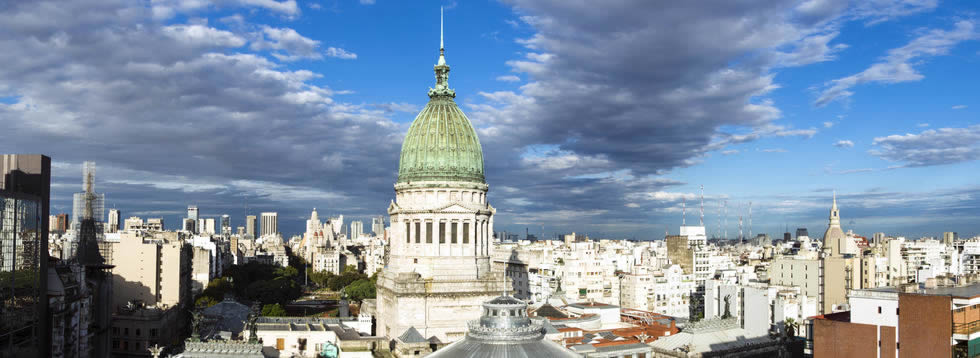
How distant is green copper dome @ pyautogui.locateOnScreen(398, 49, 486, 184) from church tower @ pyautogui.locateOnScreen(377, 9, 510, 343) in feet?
0.27

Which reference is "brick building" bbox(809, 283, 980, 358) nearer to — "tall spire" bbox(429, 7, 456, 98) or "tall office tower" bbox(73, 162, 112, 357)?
"tall spire" bbox(429, 7, 456, 98)

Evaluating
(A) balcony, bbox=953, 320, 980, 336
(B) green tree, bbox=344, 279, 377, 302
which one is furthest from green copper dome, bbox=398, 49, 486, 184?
(B) green tree, bbox=344, 279, 377, 302

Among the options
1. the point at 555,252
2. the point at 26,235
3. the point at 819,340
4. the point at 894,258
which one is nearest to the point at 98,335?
the point at 26,235

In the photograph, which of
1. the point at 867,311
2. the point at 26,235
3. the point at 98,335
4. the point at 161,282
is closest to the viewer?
the point at 867,311

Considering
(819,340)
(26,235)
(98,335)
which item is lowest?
(98,335)

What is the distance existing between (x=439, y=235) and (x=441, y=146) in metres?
7.35

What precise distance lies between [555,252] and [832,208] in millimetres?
72264

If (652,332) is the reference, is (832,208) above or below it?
above

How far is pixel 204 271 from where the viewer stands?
165 metres

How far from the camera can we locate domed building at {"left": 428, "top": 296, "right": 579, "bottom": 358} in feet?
102

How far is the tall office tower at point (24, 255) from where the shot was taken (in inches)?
2274

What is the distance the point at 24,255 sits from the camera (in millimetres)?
61281

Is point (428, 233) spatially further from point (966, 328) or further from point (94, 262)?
point (94, 262)

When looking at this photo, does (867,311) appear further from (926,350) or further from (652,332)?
(652,332)
